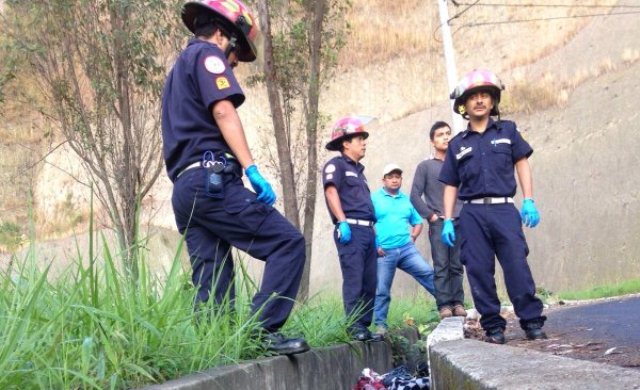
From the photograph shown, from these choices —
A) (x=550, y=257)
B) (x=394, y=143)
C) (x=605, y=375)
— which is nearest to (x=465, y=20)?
(x=394, y=143)

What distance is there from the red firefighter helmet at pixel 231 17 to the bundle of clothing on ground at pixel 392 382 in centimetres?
196

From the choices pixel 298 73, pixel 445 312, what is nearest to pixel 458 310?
pixel 445 312

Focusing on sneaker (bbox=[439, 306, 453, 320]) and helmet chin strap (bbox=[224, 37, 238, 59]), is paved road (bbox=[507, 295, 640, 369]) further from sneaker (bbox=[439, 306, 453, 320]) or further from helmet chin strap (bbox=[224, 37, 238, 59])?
helmet chin strap (bbox=[224, 37, 238, 59])

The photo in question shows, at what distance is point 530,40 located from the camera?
1357 inches

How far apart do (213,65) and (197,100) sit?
0.20m

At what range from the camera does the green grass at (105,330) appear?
3.13m

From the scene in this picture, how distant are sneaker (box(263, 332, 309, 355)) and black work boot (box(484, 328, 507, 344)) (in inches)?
74.3

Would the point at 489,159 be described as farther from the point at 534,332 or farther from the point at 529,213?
the point at 534,332

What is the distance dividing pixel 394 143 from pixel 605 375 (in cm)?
3217

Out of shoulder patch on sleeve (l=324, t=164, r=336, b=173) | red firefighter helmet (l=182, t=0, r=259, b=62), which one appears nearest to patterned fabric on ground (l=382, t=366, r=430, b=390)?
red firefighter helmet (l=182, t=0, r=259, b=62)

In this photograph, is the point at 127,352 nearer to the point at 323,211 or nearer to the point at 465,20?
the point at 323,211

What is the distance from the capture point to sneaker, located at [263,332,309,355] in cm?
A: 461

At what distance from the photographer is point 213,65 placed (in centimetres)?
495

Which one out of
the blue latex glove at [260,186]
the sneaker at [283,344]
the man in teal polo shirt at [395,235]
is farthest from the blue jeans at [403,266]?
the sneaker at [283,344]
